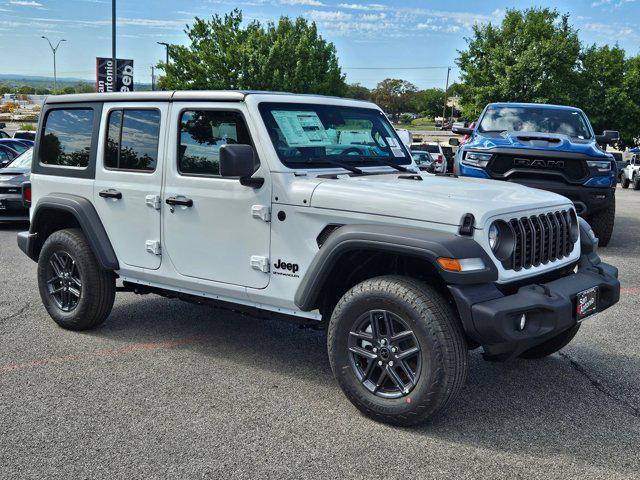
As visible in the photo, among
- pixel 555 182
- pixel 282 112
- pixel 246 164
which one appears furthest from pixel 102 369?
pixel 555 182

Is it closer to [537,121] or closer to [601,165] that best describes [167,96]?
[601,165]

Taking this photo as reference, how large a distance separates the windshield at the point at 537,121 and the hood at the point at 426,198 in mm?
6716

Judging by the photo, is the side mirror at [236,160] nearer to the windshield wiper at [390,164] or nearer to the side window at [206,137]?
the side window at [206,137]

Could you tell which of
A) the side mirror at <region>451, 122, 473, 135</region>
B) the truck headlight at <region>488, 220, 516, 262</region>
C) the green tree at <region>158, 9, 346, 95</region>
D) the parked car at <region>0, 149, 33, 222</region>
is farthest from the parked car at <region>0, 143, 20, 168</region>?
the green tree at <region>158, 9, 346, 95</region>

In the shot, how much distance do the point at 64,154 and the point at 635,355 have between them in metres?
4.79

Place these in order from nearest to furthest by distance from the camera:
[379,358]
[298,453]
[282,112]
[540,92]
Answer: [298,453], [379,358], [282,112], [540,92]

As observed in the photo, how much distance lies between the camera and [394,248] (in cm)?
383

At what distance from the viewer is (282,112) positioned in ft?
15.6

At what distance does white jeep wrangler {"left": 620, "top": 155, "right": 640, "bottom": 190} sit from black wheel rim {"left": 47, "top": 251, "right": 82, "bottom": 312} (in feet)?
81.9

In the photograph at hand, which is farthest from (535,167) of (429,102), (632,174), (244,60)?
(429,102)

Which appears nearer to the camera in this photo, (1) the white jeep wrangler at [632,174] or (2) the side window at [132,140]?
(2) the side window at [132,140]

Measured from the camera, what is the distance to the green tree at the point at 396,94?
150 m

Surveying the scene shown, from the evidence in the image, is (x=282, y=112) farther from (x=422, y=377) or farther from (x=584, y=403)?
(x=584, y=403)

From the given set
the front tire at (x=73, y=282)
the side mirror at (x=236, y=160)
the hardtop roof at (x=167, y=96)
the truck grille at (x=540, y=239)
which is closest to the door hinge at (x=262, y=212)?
the side mirror at (x=236, y=160)
